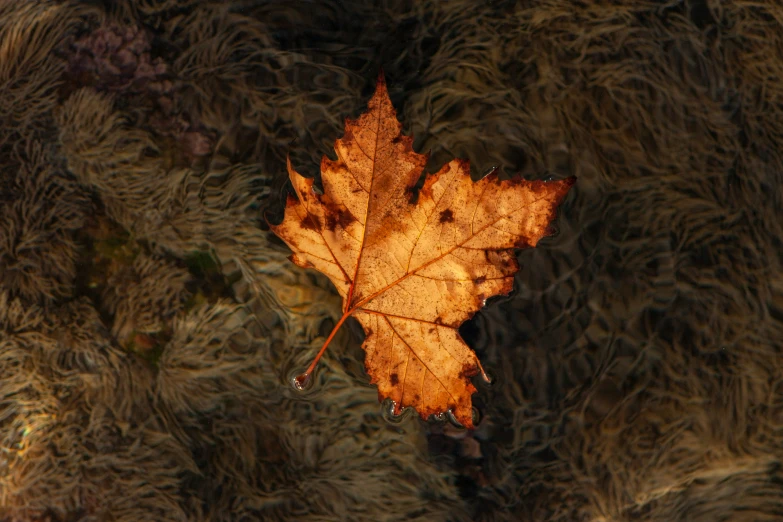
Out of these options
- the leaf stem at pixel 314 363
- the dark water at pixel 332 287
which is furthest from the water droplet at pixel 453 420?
the leaf stem at pixel 314 363

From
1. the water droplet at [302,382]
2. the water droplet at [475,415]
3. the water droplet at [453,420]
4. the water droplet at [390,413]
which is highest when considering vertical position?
the water droplet at [475,415]

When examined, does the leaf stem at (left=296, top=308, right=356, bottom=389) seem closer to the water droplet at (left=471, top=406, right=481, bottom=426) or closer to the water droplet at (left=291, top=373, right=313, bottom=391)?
the water droplet at (left=291, top=373, right=313, bottom=391)

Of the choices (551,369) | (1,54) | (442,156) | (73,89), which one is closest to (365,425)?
(551,369)

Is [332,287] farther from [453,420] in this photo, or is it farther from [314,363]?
[453,420]

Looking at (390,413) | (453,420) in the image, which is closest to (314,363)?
(390,413)

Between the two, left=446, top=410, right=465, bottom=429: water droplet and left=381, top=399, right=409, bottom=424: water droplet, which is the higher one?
left=446, top=410, right=465, bottom=429: water droplet

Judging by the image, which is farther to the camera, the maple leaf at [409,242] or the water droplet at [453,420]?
the water droplet at [453,420]

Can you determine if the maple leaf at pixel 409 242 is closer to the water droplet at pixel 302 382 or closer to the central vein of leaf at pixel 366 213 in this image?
the central vein of leaf at pixel 366 213

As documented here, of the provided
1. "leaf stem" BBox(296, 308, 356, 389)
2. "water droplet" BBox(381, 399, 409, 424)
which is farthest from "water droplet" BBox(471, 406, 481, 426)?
"leaf stem" BBox(296, 308, 356, 389)
